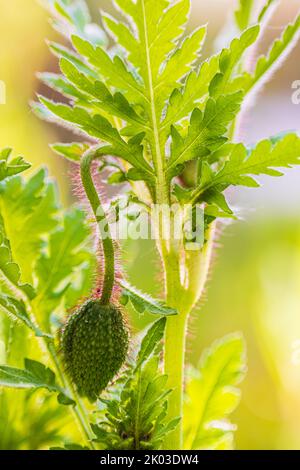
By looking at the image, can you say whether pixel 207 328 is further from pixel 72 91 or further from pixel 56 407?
pixel 72 91

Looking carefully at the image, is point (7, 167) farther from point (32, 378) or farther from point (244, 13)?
point (244, 13)

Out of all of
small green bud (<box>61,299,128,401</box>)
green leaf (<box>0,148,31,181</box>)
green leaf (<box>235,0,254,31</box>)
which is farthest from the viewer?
green leaf (<box>235,0,254,31</box>)

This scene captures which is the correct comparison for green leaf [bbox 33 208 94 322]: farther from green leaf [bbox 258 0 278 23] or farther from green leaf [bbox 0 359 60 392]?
green leaf [bbox 258 0 278 23]

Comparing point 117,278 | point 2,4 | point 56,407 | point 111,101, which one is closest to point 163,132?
point 111,101

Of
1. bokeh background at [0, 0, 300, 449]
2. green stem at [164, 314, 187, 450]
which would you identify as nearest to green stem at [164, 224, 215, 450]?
green stem at [164, 314, 187, 450]

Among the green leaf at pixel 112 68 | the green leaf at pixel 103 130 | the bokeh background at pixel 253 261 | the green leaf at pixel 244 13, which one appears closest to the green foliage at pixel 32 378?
the green leaf at pixel 103 130

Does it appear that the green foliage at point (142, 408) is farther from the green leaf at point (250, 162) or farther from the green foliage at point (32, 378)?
the green leaf at point (250, 162)
